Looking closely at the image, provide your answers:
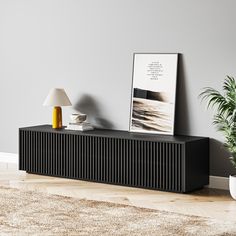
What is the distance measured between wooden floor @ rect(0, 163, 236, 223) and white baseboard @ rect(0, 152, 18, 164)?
2.03 feet

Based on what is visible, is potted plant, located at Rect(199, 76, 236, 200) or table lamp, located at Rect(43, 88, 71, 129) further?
table lamp, located at Rect(43, 88, 71, 129)

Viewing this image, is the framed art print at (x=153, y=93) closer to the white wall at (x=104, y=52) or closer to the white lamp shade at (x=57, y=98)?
the white wall at (x=104, y=52)

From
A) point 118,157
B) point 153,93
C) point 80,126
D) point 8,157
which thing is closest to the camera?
point 118,157

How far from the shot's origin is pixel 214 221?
196 inches

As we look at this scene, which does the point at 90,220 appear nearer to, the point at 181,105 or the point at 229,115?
the point at 229,115

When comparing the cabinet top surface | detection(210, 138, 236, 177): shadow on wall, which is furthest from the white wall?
the cabinet top surface

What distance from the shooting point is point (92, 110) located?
7.04m

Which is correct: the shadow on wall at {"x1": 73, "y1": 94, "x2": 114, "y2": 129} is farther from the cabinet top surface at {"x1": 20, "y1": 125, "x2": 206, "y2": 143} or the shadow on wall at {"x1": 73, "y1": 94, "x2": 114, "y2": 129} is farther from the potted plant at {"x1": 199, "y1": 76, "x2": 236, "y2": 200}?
the potted plant at {"x1": 199, "y1": 76, "x2": 236, "y2": 200}

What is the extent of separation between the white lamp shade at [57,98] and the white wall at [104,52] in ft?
0.61

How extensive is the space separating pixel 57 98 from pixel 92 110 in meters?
0.39

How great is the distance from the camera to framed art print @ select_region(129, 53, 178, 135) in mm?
6422

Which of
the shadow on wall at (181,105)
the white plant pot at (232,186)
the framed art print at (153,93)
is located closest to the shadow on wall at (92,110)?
the framed art print at (153,93)

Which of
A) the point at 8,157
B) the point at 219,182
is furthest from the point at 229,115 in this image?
the point at 8,157

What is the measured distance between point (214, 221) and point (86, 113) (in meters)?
2.48
